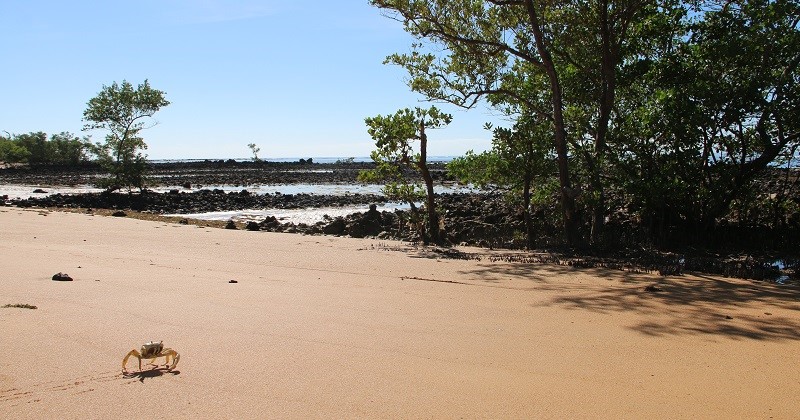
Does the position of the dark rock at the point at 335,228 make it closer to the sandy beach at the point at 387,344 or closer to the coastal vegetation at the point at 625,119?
the coastal vegetation at the point at 625,119

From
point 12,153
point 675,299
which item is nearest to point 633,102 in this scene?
point 675,299

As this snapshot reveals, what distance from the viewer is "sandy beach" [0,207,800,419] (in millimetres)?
3225

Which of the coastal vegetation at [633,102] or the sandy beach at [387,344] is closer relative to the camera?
the sandy beach at [387,344]

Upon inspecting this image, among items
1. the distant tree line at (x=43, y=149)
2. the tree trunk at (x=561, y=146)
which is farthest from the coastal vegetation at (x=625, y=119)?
the distant tree line at (x=43, y=149)

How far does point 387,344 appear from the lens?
14.3ft

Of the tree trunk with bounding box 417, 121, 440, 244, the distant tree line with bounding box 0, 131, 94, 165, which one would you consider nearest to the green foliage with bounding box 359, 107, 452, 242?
the tree trunk with bounding box 417, 121, 440, 244

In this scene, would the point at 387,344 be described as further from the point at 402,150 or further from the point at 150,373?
the point at 402,150

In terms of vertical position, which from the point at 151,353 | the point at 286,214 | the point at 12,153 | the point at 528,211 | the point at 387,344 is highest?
the point at 12,153

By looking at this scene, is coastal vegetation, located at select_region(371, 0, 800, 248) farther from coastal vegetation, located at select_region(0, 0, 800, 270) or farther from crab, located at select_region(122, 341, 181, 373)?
crab, located at select_region(122, 341, 181, 373)

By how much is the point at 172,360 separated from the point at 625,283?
19.9 feet

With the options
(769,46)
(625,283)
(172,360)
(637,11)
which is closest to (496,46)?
(637,11)

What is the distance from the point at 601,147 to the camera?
12.8 meters

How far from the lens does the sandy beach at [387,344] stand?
3.22 meters

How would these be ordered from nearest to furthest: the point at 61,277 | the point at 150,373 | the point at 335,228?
the point at 150,373 → the point at 61,277 → the point at 335,228
